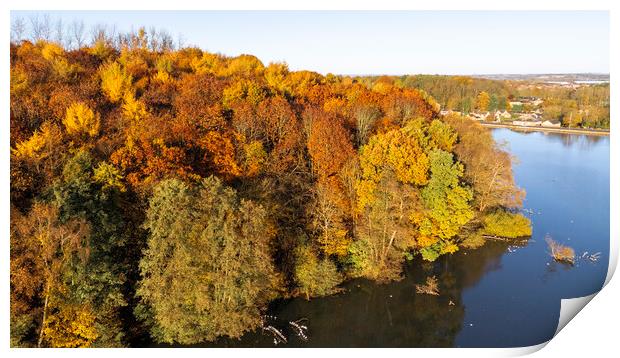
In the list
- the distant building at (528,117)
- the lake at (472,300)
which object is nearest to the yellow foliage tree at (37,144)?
the lake at (472,300)

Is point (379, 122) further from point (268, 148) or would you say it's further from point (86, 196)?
point (86, 196)

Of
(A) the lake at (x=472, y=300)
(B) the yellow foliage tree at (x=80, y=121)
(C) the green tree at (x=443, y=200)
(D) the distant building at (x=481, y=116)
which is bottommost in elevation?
(A) the lake at (x=472, y=300)

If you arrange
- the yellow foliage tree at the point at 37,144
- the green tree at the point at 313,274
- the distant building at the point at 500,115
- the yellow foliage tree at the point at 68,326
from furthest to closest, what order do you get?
the distant building at the point at 500,115
the green tree at the point at 313,274
the yellow foliage tree at the point at 37,144
the yellow foliage tree at the point at 68,326

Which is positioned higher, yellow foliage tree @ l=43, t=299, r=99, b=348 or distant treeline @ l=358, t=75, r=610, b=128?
distant treeline @ l=358, t=75, r=610, b=128

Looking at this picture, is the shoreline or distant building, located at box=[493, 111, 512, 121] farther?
distant building, located at box=[493, 111, 512, 121]

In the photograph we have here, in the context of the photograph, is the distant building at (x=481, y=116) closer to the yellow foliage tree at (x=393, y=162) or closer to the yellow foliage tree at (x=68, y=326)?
the yellow foliage tree at (x=393, y=162)

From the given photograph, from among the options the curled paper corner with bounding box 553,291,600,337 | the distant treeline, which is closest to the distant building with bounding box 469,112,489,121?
the distant treeline

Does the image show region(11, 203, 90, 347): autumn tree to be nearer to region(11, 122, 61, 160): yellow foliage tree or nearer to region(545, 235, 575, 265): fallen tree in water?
region(11, 122, 61, 160): yellow foliage tree
